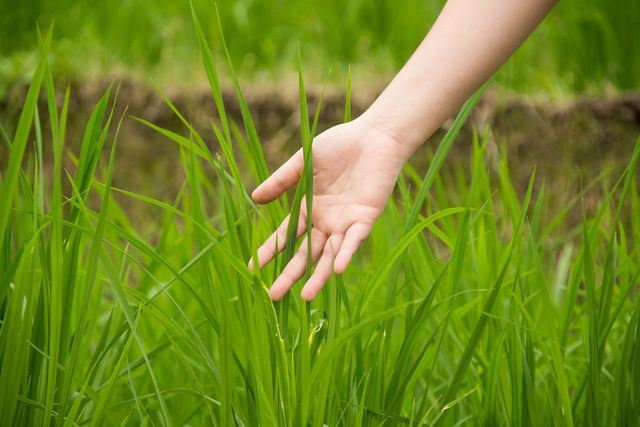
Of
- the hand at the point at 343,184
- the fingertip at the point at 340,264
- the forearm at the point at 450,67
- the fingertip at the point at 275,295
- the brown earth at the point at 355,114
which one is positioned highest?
the forearm at the point at 450,67

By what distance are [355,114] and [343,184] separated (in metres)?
1.21

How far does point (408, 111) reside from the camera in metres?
0.75

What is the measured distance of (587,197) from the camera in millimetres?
1865

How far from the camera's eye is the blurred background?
Answer: 187cm

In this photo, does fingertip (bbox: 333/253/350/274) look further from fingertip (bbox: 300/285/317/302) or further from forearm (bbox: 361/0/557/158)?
forearm (bbox: 361/0/557/158)

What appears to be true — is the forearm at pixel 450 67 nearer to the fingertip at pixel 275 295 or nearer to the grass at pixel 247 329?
the grass at pixel 247 329

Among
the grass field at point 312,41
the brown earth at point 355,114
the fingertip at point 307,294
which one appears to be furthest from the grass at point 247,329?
the grass field at point 312,41

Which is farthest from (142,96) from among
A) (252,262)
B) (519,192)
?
(252,262)

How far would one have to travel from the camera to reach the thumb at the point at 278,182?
0.67 metres

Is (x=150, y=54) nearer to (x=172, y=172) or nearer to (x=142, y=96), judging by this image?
(x=142, y=96)

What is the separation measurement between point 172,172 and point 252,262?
53.0 inches

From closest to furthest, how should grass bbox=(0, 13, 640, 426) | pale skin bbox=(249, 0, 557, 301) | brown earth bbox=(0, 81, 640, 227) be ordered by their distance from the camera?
grass bbox=(0, 13, 640, 426) → pale skin bbox=(249, 0, 557, 301) → brown earth bbox=(0, 81, 640, 227)

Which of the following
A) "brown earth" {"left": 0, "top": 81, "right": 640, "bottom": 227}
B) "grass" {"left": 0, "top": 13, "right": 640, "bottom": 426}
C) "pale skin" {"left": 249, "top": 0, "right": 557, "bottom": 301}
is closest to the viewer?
"grass" {"left": 0, "top": 13, "right": 640, "bottom": 426}

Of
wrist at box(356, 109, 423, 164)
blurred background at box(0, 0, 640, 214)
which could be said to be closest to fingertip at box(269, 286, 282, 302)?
wrist at box(356, 109, 423, 164)
